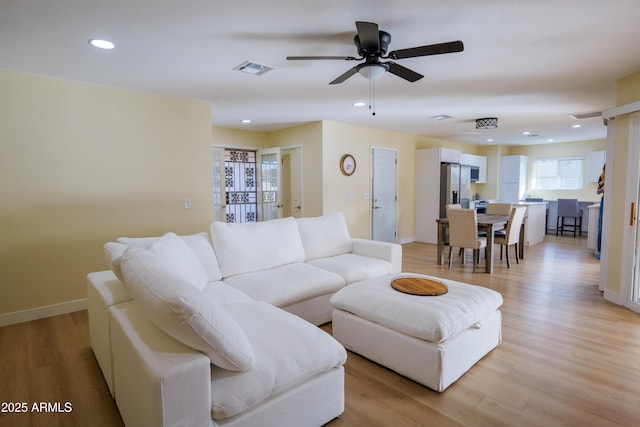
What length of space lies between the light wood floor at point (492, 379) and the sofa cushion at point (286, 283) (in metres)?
0.66

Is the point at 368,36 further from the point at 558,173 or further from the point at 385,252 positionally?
the point at 558,173

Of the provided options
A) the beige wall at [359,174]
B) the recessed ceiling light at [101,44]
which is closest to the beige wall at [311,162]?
the beige wall at [359,174]

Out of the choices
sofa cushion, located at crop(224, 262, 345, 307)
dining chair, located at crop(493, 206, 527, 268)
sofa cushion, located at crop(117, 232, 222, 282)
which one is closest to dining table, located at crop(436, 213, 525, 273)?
dining chair, located at crop(493, 206, 527, 268)

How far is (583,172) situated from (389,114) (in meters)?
A: 6.55

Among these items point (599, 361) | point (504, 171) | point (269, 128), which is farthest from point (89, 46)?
point (504, 171)

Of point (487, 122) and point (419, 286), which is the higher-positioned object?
point (487, 122)

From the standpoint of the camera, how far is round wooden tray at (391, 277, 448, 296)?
246 cm

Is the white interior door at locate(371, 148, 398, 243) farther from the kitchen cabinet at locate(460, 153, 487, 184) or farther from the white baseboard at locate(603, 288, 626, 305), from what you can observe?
the white baseboard at locate(603, 288, 626, 305)

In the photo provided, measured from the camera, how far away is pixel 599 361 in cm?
241

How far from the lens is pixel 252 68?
3109 millimetres

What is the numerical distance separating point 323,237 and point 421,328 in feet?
6.20

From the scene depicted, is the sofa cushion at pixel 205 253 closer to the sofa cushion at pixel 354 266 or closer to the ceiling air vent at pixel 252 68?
the sofa cushion at pixel 354 266

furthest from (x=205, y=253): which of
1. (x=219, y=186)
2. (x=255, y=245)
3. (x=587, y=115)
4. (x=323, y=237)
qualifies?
(x=587, y=115)

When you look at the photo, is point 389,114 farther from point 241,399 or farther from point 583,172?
point 583,172
